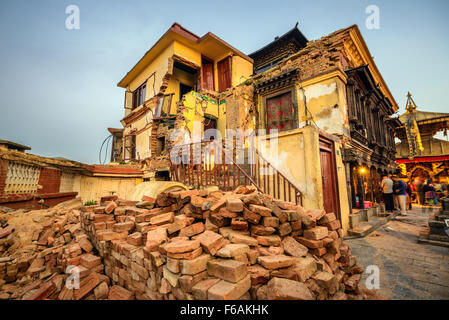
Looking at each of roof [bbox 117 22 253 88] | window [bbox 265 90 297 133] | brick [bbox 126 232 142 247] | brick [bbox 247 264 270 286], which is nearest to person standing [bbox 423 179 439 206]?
window [bbox 265 90 297 133]

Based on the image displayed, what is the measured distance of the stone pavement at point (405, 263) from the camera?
2.48 metres

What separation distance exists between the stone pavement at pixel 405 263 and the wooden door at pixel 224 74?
1198 cm

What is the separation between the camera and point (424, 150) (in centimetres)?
1961

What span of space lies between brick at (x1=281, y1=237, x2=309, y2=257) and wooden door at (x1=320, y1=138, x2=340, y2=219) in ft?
10.9

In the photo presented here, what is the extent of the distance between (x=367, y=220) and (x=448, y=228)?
113 inches

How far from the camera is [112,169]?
8.80 meters

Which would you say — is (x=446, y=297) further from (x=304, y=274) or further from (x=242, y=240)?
(x=242, y=240)

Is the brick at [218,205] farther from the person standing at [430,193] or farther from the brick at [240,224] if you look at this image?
the person standing at [430,193]

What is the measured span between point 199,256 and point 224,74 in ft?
45.1

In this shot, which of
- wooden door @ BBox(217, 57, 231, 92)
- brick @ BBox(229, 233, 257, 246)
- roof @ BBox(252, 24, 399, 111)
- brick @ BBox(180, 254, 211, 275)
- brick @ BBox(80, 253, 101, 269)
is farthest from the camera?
wooden door @ BBox(217, 57, 231, 92)

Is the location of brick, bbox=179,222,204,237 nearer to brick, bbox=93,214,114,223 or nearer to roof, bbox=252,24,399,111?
brick, bbox=93,214,114,223

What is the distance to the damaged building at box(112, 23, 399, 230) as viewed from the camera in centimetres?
538

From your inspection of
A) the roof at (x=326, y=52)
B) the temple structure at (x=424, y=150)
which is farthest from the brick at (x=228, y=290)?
the temple structure at (x=424, y=150)
